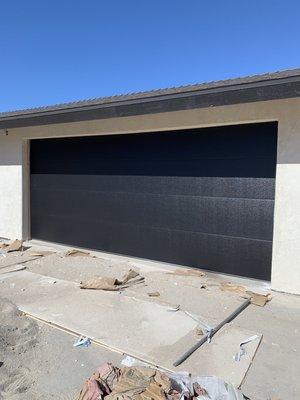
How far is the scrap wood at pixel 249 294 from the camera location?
5.19 meters

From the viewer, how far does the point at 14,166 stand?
9578mm

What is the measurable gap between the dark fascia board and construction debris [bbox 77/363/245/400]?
11.6 ft

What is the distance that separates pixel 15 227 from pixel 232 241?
5.83 meters

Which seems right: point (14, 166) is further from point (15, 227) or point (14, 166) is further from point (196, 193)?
point (196, 193)

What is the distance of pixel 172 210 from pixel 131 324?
3.01m

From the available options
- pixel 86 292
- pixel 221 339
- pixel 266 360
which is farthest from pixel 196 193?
pixel 266 360

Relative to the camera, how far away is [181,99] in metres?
5.69

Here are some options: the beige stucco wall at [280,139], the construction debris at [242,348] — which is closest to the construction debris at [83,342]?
the construction debris at [242,348]

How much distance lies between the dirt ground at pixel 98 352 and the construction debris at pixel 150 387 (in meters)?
0.28

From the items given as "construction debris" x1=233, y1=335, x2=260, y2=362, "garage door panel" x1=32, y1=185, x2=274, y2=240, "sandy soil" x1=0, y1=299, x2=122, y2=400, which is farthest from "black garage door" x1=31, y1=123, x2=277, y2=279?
"sandy soil" x1=0, y1=299, x2=122, y2=400

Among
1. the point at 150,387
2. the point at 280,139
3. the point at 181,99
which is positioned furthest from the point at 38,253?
the point at 150,387

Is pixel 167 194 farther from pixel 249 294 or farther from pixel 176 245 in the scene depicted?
pixel 249 294

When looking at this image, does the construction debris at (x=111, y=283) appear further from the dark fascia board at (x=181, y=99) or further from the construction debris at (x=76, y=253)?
the dark fascia board at (x=181, y=99)

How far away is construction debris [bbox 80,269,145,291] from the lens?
5.68 meters
